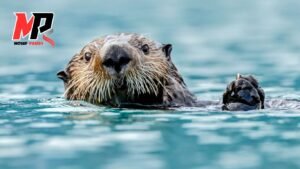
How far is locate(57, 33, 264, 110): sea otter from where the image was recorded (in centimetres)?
916

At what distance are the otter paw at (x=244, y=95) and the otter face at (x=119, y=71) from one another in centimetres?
77

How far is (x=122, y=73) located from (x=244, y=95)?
49.8 inches

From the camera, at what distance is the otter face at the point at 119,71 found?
911 cm

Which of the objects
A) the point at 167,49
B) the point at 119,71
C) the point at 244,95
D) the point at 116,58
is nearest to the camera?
the point at 116,58

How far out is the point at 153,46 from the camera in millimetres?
10094

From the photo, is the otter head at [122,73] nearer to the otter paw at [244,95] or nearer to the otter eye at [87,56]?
the otter eye at [87,56]

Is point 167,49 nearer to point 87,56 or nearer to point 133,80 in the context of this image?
point 87,56

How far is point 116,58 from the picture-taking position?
895cm

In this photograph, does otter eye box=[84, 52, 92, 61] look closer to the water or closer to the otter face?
the otter face

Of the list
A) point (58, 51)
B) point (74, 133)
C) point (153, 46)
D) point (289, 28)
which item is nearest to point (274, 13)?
point (289, 28)

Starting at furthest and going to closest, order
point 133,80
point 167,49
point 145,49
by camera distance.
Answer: point 167,49
point 145,49
point 133,80

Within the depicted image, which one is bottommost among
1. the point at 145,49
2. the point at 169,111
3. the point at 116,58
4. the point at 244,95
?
the point at 169,111

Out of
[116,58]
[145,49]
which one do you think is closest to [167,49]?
[145,49]

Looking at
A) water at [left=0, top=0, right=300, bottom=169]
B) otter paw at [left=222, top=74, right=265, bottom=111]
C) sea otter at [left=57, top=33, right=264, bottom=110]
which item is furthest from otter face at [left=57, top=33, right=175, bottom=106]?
otter paw at [left=222, top=74, right=265, bottom=111]
